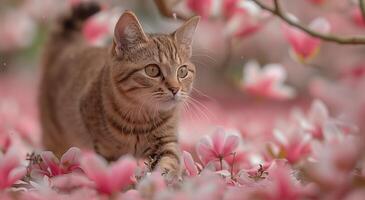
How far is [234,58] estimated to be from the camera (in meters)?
3.46

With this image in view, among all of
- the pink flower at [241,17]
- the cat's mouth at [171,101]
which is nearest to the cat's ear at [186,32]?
the cat's mouth at [171,101]

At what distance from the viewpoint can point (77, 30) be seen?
6.64 ft

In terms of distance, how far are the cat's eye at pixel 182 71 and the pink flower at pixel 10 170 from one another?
527mm

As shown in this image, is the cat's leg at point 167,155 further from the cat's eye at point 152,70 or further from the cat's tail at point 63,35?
the cat's tail at point 63,35

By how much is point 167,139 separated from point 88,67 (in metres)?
0.35

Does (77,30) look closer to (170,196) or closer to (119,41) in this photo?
(119,41)

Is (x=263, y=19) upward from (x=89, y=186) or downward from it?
upward

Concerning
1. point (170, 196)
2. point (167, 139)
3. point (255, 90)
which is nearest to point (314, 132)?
point (167, 139)

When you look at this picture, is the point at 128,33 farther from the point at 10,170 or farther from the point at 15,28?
the point at 15,28

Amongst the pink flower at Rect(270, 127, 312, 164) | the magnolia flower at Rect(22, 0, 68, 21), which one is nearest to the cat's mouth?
the pink flower at Rect(270, 127, 312, 164)

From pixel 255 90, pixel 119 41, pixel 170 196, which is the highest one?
pixel 255 90

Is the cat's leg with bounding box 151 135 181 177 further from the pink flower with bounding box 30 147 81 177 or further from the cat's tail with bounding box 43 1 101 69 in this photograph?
the cat's tail with bounding box 43 1 101 69

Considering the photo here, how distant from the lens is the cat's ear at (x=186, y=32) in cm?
143

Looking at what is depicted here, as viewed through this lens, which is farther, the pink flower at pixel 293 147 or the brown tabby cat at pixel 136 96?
the brown tabby cat at pixel 136 96
